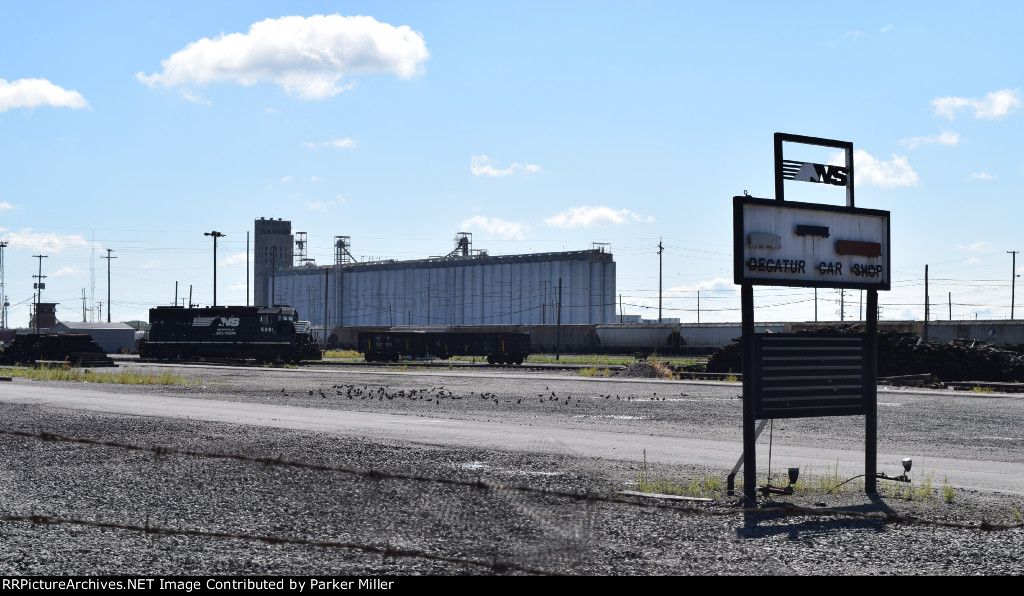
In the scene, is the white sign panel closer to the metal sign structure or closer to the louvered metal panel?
the metal sign structure

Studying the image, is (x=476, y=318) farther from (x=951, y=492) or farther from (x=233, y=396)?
(x=951, y=492)

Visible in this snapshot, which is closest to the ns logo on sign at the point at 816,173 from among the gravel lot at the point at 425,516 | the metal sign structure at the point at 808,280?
the metal sign structure at the point at 808,280

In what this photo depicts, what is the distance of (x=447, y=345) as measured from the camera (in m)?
65.0

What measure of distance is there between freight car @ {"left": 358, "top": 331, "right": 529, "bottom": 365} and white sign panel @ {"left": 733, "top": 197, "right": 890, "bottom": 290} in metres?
48.5

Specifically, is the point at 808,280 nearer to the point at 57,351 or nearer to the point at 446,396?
the point at 446,396

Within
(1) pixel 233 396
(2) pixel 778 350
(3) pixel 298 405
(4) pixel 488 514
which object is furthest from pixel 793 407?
(1) pixel 233 396

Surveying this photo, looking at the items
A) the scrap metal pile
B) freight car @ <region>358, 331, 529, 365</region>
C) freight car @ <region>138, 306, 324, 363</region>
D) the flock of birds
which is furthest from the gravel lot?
freight car @ <region>138, 306, 324, 363</region>

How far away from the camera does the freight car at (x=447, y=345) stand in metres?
61.1

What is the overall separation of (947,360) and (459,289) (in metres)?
96.9

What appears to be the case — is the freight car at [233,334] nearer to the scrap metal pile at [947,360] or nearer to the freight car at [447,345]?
the freight car at [447,345]

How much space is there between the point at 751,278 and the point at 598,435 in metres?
7.75

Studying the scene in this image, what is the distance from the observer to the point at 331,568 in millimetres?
7238

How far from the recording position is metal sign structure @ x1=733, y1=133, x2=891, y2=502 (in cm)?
1096

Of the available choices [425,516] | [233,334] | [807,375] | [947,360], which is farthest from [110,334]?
[807,375]
